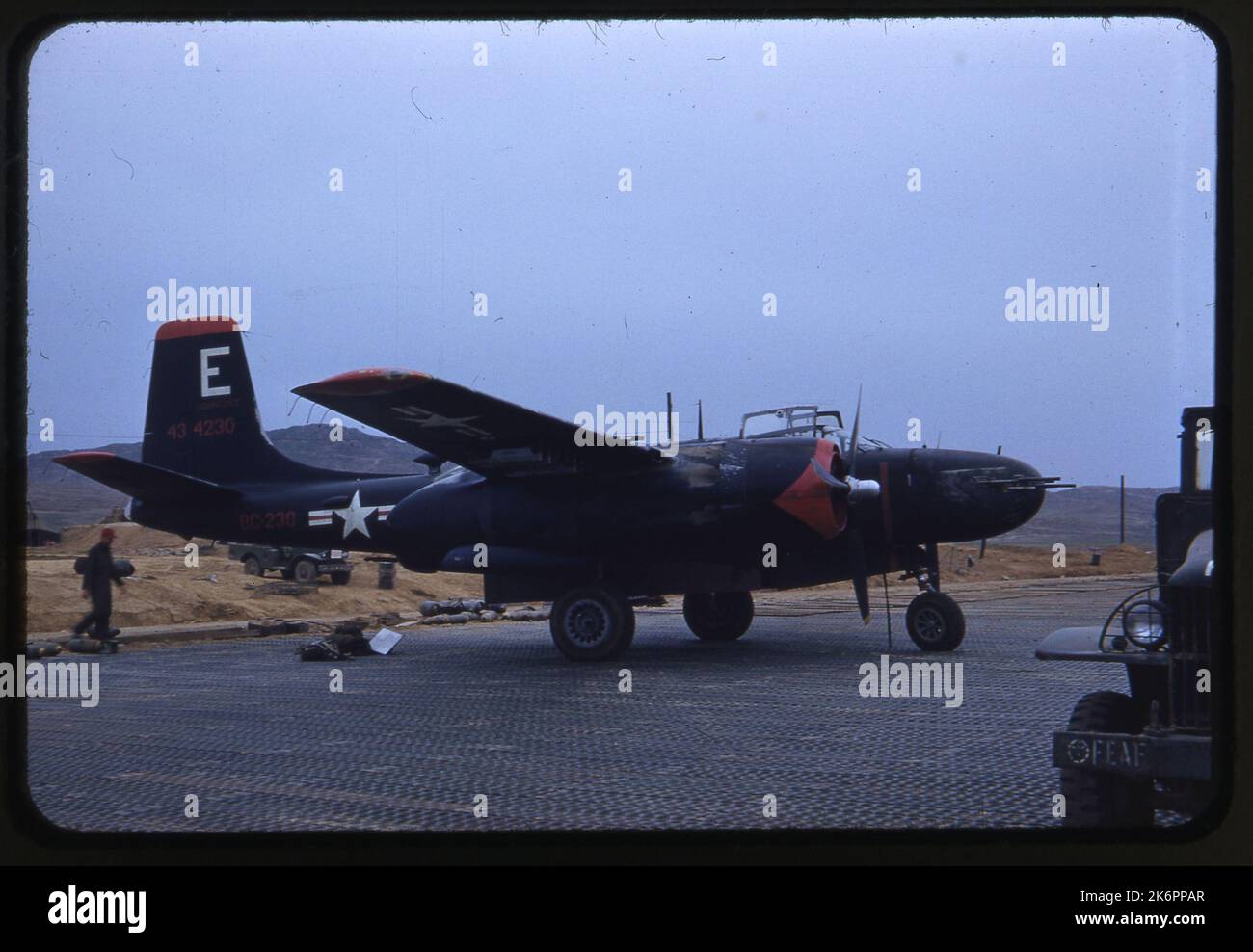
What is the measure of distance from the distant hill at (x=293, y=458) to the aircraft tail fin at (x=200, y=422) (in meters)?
0.33

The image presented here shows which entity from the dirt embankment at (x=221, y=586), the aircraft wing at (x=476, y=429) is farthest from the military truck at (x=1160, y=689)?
the dirt embankment at (x=221, y=586)

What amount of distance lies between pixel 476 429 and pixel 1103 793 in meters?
8.57

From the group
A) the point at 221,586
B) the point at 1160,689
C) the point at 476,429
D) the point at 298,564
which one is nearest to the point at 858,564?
the point at 476,429

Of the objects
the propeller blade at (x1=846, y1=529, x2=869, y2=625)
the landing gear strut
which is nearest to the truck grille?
the propeller blade at (x1=846, y1=529, x2=869, y2=625)

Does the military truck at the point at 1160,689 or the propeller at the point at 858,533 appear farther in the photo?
the propeller at the point at 858,533

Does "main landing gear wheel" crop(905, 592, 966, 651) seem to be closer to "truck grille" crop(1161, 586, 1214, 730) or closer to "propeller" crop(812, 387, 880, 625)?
"propeller" crop(812, 387, 880, 625)

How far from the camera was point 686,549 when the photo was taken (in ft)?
39.3

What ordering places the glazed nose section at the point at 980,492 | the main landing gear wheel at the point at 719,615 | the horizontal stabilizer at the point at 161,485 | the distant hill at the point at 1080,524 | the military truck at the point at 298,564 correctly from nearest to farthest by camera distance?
the glazed nose section at the point at 980,492 < the main landing gear wheel at the point at 719,615 < the horizontal stabilizer at the point at 161,485 < the military truck at the point at 298,564 < the distant hill at the point at 1080,524

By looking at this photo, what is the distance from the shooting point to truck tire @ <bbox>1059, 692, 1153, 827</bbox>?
13.2 ft

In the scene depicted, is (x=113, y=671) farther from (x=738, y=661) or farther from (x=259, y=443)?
(x=738, y=661)

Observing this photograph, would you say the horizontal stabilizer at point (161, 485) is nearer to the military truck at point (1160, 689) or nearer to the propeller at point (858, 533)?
the propeller at point (858, 533)

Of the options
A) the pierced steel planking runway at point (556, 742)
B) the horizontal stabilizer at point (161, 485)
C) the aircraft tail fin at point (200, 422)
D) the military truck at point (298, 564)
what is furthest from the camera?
the military truck at point (298, 564)

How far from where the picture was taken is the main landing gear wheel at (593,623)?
469 inches
